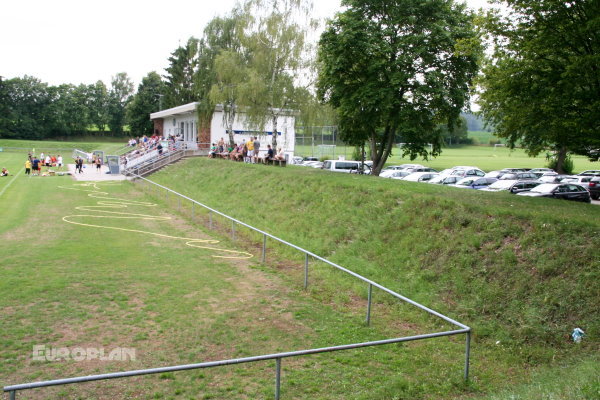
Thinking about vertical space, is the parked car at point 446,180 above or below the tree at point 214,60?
below

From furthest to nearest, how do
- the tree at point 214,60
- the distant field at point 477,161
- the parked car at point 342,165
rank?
the distant field at point 477,161, the parked car at point 342,165, the tree at point 214,60

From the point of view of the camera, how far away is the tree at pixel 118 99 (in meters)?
113

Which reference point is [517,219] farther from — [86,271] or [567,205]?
[86,271]

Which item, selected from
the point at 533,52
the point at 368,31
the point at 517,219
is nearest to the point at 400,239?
the point at 517,219

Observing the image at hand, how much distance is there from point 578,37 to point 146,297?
1311 cm

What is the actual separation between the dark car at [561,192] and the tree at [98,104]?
10416cm

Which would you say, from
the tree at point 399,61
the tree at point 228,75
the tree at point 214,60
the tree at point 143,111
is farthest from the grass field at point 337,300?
the tree at point 143,111

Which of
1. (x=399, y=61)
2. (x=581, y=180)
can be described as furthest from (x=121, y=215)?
(x=581, y=180)

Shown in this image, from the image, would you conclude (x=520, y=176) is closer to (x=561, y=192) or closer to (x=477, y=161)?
(x=561, y=192)

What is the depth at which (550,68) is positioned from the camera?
13781 millimetres

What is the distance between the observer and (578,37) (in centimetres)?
1296

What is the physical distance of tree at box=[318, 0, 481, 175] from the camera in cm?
2309

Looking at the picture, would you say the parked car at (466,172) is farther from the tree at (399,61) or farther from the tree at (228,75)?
the tree at (228,75)

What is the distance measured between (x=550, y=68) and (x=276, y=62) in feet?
76.2
